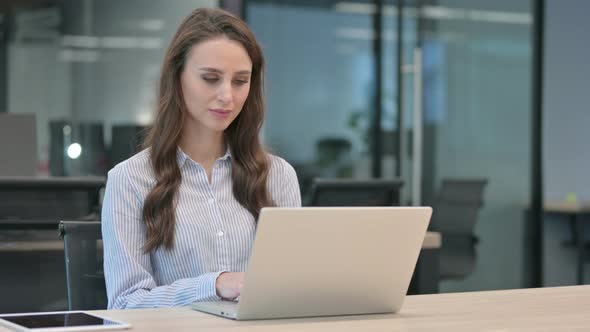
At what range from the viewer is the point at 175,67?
238 cm

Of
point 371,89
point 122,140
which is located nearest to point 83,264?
point 122,140

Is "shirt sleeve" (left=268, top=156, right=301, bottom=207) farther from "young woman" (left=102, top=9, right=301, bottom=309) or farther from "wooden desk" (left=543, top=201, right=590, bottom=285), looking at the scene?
"wooden desk" (left=543, top=201, right=590, bottom=285)

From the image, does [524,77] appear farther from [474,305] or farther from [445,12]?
[474,305]

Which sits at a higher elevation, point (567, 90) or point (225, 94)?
point (225, 94)

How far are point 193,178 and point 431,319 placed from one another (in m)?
0.73

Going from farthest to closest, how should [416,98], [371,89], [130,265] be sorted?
[371,89] < [416,98] < [130,265]

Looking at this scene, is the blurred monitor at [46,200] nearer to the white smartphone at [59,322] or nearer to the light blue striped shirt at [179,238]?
the light blue striped shirt at [179,238]

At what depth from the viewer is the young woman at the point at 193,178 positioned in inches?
87.8

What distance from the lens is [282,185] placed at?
254 cm

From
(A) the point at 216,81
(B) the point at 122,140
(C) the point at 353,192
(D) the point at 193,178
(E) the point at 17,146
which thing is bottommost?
(C) the point at 353,192

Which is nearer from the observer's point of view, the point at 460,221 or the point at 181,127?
the point at 181,127

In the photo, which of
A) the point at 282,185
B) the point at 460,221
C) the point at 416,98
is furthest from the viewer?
the point at 416,98

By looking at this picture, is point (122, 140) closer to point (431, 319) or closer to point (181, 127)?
point (181, 127)

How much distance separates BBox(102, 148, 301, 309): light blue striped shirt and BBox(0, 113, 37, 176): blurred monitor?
191 cm
